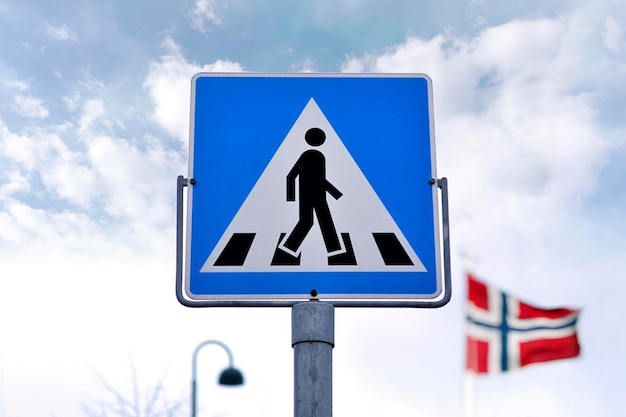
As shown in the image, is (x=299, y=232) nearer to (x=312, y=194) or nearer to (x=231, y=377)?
(x=312, y=194)

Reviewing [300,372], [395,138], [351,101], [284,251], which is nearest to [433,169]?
[395,138]

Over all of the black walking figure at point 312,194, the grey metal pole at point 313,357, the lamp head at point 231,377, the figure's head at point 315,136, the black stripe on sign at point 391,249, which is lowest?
the grey metal pole at point 313,357

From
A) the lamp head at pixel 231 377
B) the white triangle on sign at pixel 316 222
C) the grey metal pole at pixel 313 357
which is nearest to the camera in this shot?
the grey metal pole at pixel 313 357

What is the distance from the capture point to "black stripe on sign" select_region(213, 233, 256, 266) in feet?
8.82

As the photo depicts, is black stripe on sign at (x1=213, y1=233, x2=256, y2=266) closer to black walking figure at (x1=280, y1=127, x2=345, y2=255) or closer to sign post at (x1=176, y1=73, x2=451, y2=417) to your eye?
sign post at (x1=176, y1=73, x2=451, y2=417)

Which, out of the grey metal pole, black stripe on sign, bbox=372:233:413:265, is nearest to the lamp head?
black stripe on sign, bbox=372:233:413:265

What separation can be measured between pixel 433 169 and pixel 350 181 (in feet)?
0.92

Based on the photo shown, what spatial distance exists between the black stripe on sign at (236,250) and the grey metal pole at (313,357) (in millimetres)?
333

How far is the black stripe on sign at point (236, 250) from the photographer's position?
106 inches

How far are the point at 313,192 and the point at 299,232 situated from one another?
0.14 metres

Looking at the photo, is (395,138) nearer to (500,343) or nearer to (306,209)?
(306,209)

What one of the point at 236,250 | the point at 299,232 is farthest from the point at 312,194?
the point at 236,250

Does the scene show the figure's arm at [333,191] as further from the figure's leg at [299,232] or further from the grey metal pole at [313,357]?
the grey metal pole at [313,357]

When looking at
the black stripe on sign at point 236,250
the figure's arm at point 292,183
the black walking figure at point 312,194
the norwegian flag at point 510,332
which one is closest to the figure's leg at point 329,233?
the black walking figure at point 312,194
